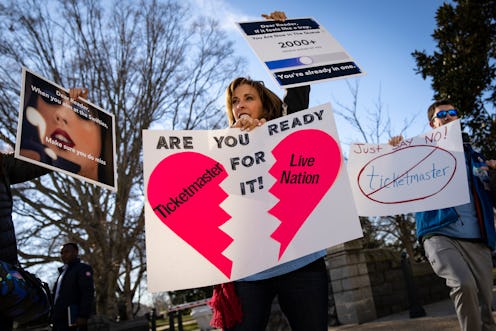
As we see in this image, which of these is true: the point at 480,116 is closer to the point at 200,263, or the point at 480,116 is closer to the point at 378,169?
the point at 378,169

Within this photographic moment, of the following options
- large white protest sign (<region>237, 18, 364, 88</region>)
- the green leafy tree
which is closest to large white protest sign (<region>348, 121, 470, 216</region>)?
large white protest sign (<region>237, 18, 364, 88</region>)

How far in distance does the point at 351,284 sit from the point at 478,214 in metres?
4.19

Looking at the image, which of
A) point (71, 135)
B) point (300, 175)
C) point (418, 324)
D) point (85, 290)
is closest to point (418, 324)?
point (418, 324)

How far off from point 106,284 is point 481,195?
1154cm

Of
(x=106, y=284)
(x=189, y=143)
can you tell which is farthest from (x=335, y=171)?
(x=106, y=284)

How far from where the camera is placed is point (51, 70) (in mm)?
12711

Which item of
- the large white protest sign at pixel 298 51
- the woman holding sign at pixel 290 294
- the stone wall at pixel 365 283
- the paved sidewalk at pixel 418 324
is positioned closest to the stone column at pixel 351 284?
the stone wall at pixel 365 283

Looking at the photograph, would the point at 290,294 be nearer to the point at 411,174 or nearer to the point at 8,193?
the point at 8,193

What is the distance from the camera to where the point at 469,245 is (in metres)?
2.85

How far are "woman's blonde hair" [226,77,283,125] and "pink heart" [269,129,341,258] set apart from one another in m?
0.30

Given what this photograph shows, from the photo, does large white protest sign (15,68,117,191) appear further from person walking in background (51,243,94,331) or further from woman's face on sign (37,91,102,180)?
person walking in background (51,243,94,331)

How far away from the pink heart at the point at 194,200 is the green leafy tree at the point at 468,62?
11897 millimetres

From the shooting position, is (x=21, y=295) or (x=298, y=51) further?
(x=298, y=51)

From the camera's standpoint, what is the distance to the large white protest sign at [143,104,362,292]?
1.93 m
